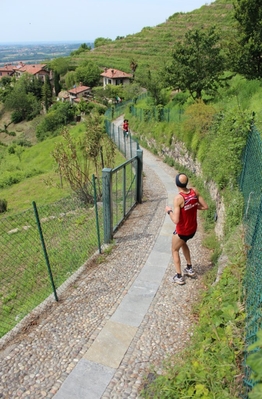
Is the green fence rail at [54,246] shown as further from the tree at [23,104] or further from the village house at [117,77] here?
the tree at [23,104]

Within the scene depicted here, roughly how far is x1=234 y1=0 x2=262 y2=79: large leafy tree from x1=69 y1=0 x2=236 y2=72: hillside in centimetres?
4500

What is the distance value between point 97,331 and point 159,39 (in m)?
73.6

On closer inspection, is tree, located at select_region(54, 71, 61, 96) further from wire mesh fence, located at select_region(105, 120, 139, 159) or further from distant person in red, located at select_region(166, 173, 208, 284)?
distant person in red, located at select_region(166, 173, 208, 284)

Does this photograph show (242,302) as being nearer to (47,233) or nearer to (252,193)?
(252,193)

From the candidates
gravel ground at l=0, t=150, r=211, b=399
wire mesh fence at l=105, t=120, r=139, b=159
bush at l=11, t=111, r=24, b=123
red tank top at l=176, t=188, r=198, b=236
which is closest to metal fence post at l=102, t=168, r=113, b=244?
gravel ground at l=0, t=150, r=211, b=399

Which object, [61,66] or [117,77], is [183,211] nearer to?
[117,77]

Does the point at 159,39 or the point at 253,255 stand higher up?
the point at 253,255

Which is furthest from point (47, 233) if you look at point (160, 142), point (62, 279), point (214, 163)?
point (160, 142)

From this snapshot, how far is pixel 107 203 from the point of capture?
24.7 ft

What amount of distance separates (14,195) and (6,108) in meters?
65.5

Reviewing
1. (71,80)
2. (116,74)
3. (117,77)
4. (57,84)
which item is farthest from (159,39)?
(57,84)

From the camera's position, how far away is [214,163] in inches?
367

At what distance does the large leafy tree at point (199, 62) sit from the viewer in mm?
18469

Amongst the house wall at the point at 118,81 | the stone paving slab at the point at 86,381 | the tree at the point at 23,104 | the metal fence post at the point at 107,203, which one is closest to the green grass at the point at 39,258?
the metal fence post at the point at 107,203
